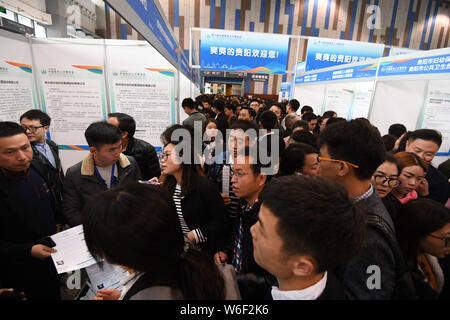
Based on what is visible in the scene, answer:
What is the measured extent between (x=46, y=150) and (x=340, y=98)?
5.69m

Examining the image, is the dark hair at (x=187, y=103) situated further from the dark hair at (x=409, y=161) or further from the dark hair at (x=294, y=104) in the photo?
the dark hair at (x=409, y=161)

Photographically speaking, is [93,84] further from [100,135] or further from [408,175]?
[408,175]

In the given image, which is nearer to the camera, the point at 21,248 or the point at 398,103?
the point at 21,248

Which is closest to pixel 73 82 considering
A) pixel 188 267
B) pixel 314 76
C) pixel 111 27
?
pixel 188 267

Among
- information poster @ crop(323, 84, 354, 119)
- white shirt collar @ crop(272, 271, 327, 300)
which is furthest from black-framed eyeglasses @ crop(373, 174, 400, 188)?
information poster @ crop(323, 84, 354, 119)

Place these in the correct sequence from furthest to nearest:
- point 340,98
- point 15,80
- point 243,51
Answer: point 243,51 < point 340,98 < point 15,80

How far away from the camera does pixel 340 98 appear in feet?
17.8

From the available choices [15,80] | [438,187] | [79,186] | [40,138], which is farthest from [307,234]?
[15,80]

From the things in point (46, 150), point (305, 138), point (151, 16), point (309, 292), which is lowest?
point (309, 292)

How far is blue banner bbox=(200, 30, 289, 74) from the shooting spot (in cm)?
585

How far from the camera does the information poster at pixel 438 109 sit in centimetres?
307

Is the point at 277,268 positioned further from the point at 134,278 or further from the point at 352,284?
the point at 134,278

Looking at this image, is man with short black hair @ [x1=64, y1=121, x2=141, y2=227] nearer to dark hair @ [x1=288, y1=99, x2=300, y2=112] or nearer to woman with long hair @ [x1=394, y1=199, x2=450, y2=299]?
woman with long hair @ [x1=394, y1=199, x2=450, y2=299]

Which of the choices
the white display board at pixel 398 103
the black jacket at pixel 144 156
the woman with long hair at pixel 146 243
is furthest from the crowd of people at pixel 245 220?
the white display board at pixel 398 103
